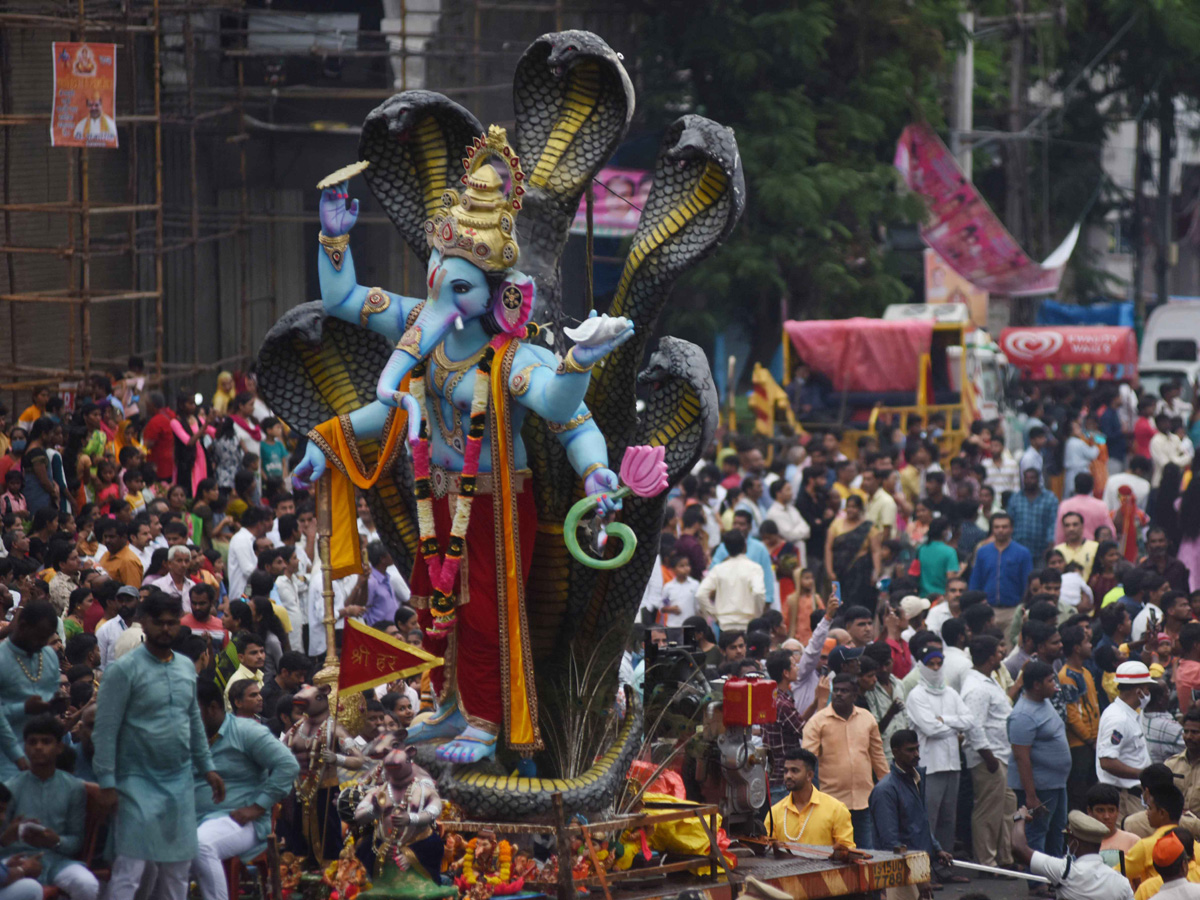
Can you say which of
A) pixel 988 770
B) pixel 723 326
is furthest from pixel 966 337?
pixel 988 770

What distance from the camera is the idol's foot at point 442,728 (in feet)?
26.4

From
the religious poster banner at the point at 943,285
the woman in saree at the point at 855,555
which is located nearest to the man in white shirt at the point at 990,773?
the woman in saree at the point at 855,555

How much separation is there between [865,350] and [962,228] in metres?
5.19

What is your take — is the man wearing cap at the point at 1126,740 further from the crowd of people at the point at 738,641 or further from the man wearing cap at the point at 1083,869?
the man wearing cap at the point at 1083,869

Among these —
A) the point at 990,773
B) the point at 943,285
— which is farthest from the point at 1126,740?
the point at 943,285

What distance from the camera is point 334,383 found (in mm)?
8359

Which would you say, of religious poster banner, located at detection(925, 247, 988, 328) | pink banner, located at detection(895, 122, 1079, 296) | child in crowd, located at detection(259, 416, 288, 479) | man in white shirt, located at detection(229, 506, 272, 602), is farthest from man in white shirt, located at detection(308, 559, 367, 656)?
religious poster banner, located at detection(925, 247, 988, 328)

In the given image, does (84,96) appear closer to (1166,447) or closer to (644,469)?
(644,469)

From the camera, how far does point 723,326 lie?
24969mm

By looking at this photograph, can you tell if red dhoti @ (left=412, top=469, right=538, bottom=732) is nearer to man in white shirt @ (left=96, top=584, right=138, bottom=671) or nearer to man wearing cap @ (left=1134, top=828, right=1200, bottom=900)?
man in white shirt @ (left=96, top=584, right=138, bottom=671)

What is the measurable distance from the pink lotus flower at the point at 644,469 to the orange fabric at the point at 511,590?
529 mm

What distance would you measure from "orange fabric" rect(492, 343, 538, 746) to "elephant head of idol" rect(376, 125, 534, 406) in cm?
22

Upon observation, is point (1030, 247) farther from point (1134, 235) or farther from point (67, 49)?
point (67, 49)

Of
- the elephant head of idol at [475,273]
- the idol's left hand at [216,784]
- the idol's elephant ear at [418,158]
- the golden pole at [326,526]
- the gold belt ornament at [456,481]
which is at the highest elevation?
the idol's elephant ear at [418,158]
